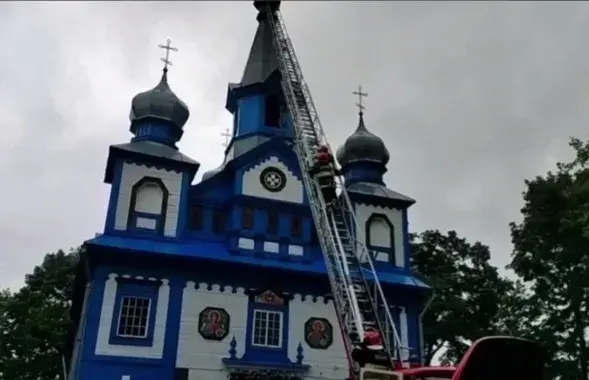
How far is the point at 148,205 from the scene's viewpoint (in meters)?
23.9

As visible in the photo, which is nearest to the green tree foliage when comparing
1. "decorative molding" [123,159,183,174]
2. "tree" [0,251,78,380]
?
"decorative molding" [123,159,183,174]

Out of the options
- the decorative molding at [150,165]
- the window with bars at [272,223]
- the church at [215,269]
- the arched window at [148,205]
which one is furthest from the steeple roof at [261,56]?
the arched window at [148,205]

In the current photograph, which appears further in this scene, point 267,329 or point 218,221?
point 218,221

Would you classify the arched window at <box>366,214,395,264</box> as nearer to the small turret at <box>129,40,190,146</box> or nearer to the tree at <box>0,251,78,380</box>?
the small turret at <box>129,40,190,146</box>

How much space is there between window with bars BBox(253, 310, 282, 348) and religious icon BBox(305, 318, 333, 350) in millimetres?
1041

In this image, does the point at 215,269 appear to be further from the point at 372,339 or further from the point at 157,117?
the point at 372,339

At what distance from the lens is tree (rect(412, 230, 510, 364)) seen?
3591 centimetres

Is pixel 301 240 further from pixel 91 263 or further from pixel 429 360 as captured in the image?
pixel 429 360

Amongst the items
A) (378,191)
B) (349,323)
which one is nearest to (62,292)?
(378,191)

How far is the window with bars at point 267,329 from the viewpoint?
23.0 m

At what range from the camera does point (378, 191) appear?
92.0 ft

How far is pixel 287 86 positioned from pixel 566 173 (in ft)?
40.4

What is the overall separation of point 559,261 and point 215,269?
551 inches

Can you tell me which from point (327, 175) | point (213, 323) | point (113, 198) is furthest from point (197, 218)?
point (327, 175)
